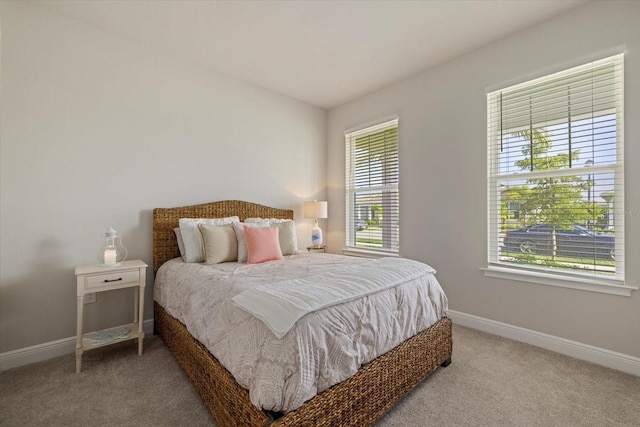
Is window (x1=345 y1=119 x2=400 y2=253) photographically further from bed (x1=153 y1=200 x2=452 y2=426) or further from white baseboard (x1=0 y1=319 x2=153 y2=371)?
white baseboard (x1=0 y1=319 x2=153 y2=371)

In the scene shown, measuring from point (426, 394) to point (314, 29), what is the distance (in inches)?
115

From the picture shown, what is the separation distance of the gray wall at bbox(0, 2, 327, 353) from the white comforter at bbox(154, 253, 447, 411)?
0.94 meters

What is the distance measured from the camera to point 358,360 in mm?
1394

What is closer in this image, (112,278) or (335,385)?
(335,385)

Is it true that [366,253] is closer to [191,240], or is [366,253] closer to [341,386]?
[191,240]

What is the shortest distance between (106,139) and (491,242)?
3675 millimetres

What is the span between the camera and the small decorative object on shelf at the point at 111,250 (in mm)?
2270

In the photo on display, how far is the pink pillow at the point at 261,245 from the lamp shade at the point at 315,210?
1169 mm

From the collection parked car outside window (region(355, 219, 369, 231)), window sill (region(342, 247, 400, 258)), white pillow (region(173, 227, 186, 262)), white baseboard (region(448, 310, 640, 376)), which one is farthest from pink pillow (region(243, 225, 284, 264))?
white baseboard (region(448, 310, 640, 376))

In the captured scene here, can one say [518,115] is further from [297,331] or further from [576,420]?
Answer: [297,331]

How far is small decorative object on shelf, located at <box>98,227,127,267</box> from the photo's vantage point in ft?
7.45

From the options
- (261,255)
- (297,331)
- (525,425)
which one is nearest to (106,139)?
(261,255)

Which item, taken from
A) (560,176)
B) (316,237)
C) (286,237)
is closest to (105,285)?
(286,237)

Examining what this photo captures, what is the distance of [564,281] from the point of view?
2.30 meters
